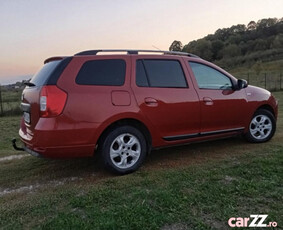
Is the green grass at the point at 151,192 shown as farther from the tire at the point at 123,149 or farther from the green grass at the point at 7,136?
the green grass at the point at 7,136

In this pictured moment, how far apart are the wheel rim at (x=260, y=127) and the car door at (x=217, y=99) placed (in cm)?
36

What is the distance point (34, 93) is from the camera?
396 centimetres

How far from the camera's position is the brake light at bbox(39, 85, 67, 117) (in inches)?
146

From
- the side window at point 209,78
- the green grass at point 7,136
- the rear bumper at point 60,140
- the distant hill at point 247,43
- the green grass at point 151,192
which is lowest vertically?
the green grass at point 7,136

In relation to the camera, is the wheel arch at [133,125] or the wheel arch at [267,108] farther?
the wheel arch at [267,108]

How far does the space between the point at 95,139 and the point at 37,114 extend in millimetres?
780

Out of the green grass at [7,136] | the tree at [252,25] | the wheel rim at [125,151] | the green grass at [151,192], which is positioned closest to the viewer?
the green grass at [151,192]

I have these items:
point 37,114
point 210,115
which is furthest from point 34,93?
point 210,115

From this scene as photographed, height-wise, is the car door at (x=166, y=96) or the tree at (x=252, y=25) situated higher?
the tree at (x=252, y=25)

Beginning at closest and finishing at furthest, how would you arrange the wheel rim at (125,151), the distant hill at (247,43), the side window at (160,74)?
the wheel rim at (125,151)
the side window at (160,74)
the distant hill at (247,43)

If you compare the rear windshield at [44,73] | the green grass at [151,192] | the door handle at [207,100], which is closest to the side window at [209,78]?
the door handle at [207,100]

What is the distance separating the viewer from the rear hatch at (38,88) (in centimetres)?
381

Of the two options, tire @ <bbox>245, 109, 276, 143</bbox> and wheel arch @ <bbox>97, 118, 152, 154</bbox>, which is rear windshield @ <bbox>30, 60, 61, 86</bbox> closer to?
wheel arch @ <bbox>97, 118, 152, 154</bbox>

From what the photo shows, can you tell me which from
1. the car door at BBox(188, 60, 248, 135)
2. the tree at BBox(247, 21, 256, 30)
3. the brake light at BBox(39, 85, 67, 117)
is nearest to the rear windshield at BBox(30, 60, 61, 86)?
the brake light at BBox(39, 85, 67, 117)
